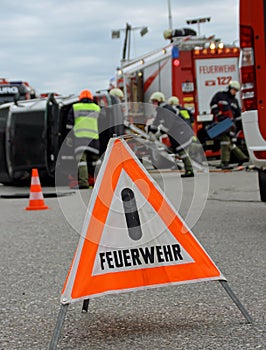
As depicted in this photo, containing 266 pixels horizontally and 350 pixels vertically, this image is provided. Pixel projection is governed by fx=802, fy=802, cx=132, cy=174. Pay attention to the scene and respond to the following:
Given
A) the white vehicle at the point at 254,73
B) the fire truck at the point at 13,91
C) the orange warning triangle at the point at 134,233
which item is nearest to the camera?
the orange warning triangle at the point at 134,233

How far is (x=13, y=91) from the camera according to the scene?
26656 millimetres

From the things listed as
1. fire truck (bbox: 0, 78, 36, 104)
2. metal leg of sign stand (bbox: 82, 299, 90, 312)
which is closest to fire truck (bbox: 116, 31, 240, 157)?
fire truck (bbox: 0, 78, 36, 104)

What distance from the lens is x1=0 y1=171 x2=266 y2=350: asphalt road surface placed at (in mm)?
4227

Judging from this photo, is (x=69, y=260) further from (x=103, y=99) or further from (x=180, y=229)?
(x=103, y=99)

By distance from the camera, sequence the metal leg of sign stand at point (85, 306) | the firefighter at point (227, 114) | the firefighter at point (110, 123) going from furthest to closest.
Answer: the firefighter at point (227, 114) < the metal leg of sign stand at point (85, 306) < the firefighter at point (110, 123)

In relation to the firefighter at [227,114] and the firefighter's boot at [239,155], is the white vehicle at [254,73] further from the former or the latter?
the firefighter's boot at [239,155]

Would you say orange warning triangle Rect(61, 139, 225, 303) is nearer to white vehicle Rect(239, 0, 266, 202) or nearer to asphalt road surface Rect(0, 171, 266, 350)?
asphalt road surface Rect(0, 171, 266, 350)

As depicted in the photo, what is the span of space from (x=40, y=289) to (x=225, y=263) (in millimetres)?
1592

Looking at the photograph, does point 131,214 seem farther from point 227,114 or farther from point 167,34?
point 167,34

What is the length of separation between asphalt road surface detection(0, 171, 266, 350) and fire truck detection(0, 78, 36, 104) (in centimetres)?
1917

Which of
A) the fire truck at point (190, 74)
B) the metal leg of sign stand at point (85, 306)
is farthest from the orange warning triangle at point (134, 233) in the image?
the fire truck at point (190, 74)

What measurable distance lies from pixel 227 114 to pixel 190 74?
271 centimetres

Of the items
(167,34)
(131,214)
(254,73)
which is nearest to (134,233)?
(131,214)

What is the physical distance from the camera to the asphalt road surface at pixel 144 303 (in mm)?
4227
